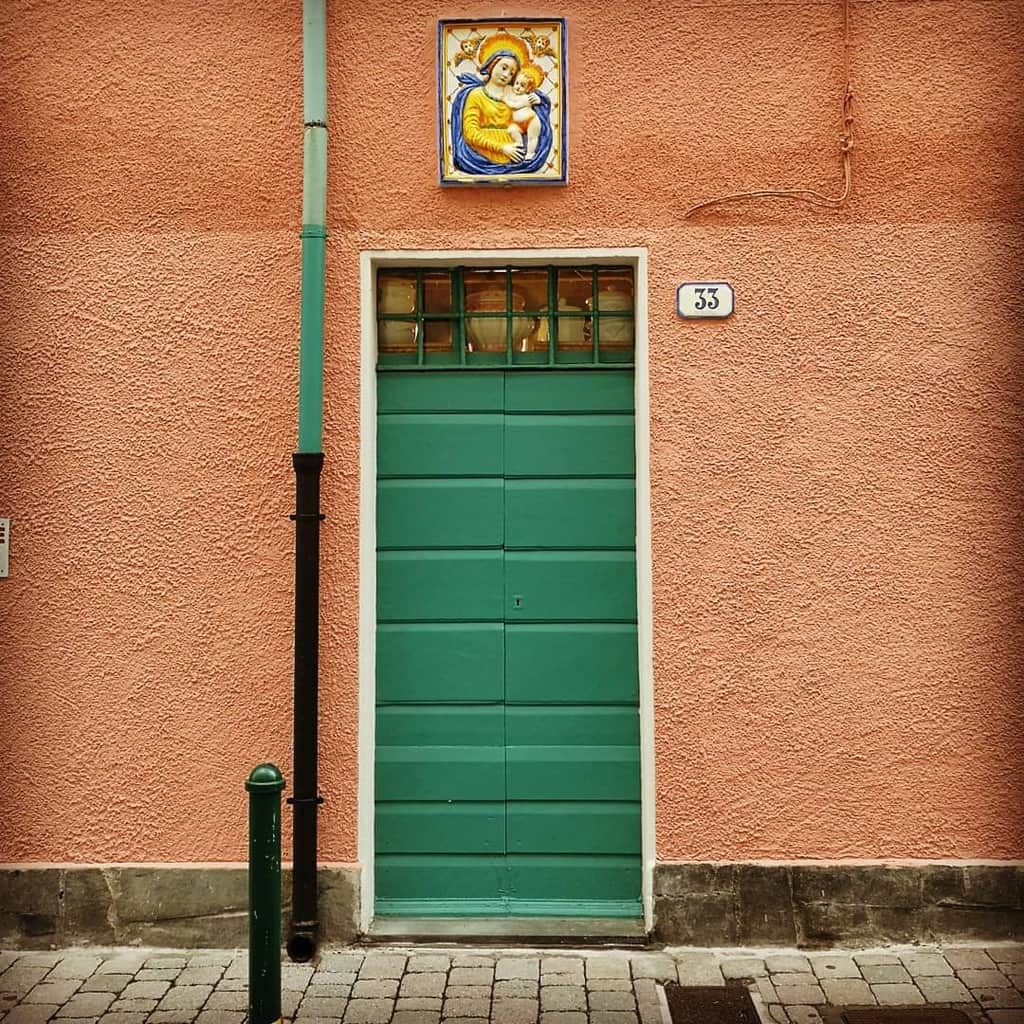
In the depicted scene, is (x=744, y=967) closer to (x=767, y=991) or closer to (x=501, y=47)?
(x=767, y=991)

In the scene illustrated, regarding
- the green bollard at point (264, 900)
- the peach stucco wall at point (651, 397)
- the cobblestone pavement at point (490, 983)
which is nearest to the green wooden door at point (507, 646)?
the peach stucco wall at point (651, 397)

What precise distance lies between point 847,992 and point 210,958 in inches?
101

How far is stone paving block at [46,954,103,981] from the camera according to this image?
4133 millimetres

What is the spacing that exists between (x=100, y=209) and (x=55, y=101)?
20.5 inches

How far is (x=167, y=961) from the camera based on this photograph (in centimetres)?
425

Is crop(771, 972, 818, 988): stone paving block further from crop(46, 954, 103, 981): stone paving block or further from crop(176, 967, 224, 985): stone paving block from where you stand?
crop(46, 954, 103, 981): stone paving block

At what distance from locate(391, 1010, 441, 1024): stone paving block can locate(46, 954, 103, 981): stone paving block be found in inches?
52.6

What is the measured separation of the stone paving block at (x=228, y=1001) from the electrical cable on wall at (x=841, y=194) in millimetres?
3677

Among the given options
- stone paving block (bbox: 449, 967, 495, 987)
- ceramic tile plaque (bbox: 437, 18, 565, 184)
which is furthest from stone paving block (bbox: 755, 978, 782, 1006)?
ceramic tile plaque (bbox: 437, 18, 565, 184)

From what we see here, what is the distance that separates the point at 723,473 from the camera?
4438mm

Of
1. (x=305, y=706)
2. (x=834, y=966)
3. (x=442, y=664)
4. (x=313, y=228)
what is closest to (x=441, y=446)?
(x=442, y=664)

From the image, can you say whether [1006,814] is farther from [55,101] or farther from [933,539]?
[55,101]

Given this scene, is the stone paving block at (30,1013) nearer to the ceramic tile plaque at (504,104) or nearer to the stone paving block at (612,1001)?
the stone paving block at (612,1001)

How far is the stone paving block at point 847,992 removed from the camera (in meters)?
3.88
